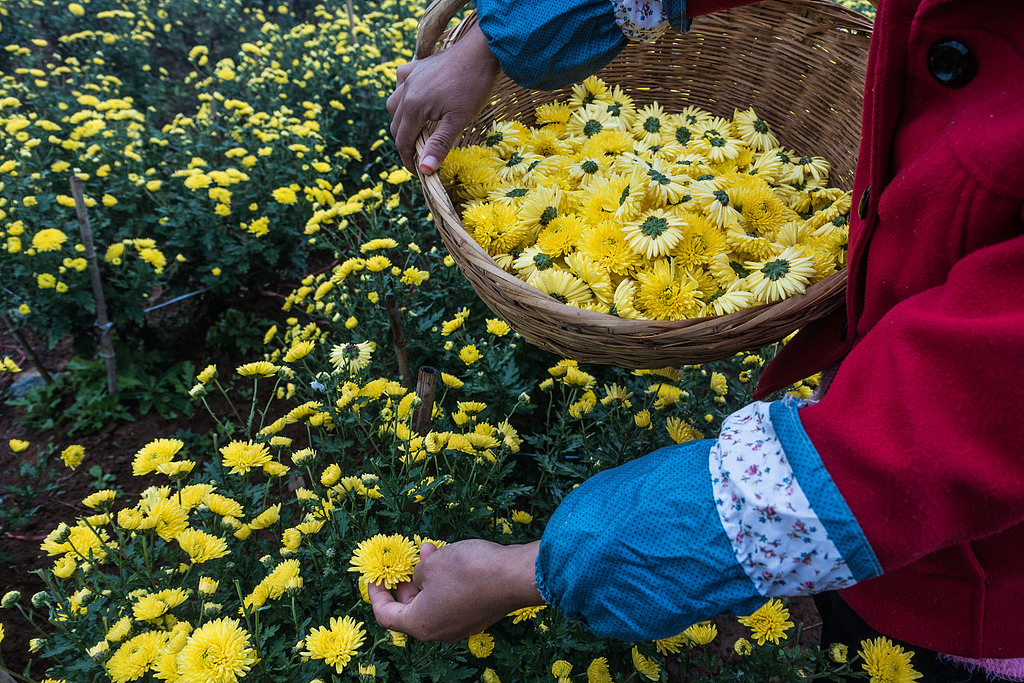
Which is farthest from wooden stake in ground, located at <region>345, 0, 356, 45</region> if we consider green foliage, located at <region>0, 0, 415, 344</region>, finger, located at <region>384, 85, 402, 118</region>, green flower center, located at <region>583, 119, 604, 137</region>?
finger, located at <region>384, 85, 402, 118</region>

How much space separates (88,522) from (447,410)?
0.94m

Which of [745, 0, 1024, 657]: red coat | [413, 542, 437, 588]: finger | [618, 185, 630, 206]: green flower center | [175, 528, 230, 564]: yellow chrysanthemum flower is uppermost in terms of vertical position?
[745, 0, 1024, 657]: red coat

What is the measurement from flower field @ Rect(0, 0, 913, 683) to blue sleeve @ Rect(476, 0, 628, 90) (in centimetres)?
68

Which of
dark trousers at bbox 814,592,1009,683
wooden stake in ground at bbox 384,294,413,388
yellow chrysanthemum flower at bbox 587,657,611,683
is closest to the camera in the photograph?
dark trousers at bbox 814,592,1009,683

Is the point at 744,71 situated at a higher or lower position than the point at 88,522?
higher

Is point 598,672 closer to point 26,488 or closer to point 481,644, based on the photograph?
point 481,644

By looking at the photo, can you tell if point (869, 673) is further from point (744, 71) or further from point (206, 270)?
point (206, 270)

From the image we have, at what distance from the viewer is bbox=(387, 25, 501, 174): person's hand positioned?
119cm

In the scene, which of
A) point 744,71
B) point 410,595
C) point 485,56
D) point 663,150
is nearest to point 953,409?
point 410,595

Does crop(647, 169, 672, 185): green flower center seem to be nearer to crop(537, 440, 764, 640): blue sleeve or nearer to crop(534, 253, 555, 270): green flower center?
crop(534, 253, 555, 270): green flower center

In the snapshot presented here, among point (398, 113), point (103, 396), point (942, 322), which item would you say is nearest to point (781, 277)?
point (942, 322)

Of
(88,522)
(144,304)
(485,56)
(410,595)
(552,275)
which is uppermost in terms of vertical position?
(485,56)

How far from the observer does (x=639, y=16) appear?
1165 millimetres

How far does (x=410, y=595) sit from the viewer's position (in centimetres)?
109
